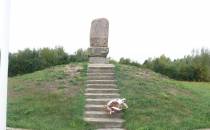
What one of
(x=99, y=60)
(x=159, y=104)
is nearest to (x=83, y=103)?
(x=159, y=104)

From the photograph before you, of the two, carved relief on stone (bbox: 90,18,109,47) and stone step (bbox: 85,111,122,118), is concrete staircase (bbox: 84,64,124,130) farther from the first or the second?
carved relief on stone (bbox: 90,18,109,47)

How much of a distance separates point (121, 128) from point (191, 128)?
4.49ft

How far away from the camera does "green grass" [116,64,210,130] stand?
921 centimetres

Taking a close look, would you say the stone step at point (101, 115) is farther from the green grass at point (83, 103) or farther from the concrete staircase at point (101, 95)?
the green grass at point (83, 103)

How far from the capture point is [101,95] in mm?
10758

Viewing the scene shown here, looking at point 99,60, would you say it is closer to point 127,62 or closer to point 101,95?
point 101,95

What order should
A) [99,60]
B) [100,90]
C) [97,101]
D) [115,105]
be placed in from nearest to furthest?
[115,105], [97,101], [100,90], [99,60]

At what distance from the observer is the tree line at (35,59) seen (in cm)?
1792

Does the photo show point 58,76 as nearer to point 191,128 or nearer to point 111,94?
point 111,94

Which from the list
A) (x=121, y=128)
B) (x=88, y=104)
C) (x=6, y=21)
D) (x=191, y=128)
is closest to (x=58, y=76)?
(x=88, y=104)

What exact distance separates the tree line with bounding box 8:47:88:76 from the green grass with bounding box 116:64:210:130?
18.5 ft

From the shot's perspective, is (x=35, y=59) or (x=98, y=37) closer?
(x=98, y=37)

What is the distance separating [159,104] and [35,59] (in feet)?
28.7

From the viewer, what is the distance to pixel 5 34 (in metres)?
0.81
